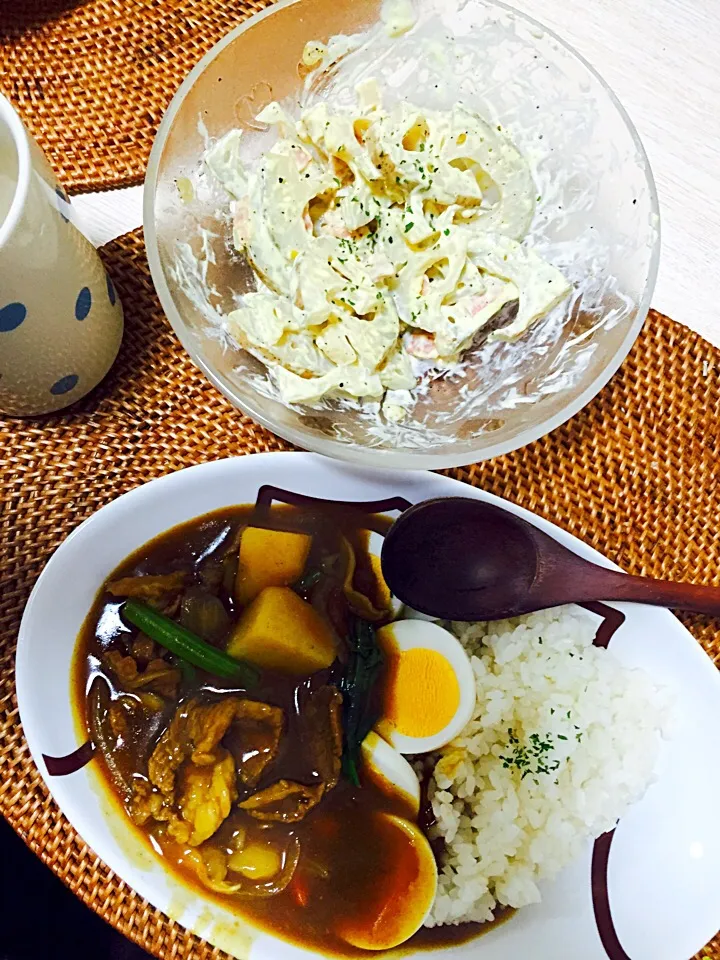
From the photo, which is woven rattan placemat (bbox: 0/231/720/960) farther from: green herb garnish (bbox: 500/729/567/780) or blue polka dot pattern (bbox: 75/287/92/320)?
green herb garnish (bbox: 500/729/567/780)

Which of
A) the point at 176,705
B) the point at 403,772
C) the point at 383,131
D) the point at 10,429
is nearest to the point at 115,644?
the point at 176,705

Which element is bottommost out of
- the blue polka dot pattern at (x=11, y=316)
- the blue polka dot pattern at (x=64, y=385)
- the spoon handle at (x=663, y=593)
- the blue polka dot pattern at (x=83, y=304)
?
the spoon handle at (x=663, y=593)

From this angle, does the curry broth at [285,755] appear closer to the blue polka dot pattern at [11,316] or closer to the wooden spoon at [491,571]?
the wooden spoon at [491,571]

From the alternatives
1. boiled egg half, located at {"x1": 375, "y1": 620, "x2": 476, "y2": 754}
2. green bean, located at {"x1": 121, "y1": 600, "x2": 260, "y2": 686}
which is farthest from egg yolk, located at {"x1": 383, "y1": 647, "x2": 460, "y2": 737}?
green bean, located at {"x1": 121, "y1": 600, "x2": 260, "y2": 686}

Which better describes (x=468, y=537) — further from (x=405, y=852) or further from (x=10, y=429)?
(x=10, y=429)

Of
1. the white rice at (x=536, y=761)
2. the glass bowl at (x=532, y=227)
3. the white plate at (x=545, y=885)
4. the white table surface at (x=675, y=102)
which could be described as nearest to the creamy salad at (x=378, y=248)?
the glass bowl at (x=532, y=227)

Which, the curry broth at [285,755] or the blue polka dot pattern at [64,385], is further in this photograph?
the curry broth at [285,755]

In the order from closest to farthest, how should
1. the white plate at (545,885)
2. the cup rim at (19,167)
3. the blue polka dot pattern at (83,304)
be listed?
the cup rim at (19,167) < the blue polka dot pattern at (83,304) < the white plate at (545,885)
